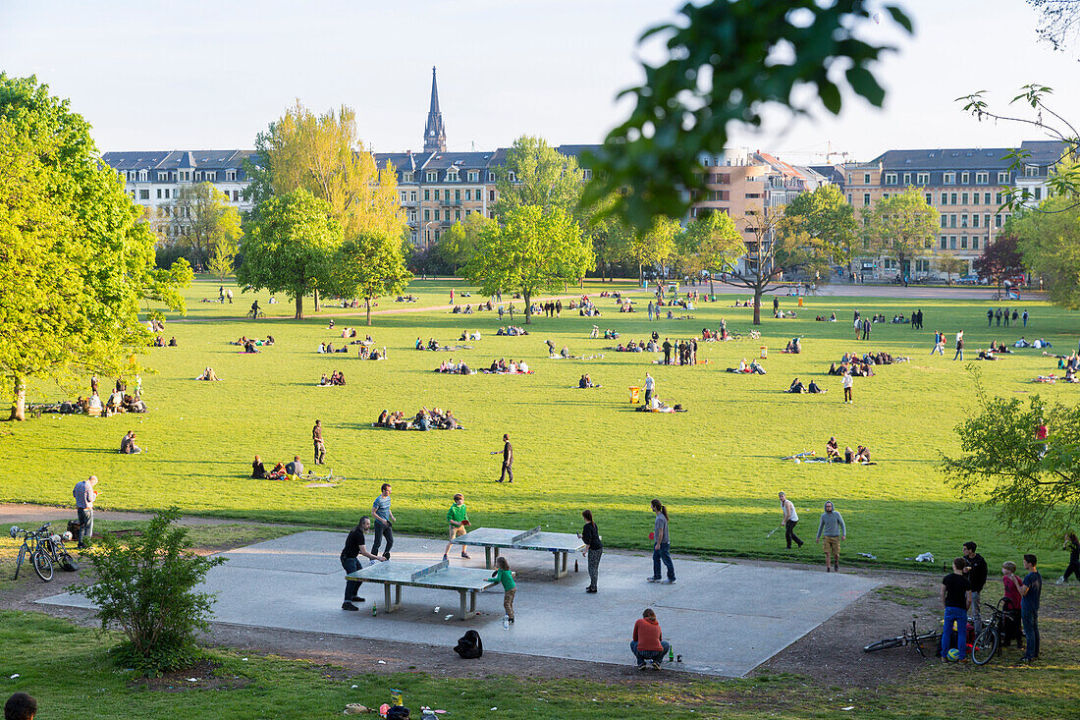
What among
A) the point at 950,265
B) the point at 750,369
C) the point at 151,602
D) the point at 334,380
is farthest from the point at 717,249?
the point at 151,602

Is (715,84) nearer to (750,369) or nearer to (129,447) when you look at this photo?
(129,447)

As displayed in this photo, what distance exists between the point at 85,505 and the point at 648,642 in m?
12.5

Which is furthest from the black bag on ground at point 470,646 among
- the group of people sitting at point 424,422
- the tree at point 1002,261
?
the tree at point 1002,261

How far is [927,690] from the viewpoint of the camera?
14227mm

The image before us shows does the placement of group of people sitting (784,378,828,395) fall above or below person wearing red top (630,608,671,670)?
above

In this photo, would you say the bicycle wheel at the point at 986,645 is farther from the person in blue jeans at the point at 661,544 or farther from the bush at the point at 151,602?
the bush at the point at 151,602

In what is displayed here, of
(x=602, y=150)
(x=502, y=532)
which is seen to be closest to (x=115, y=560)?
(x=502, y=532)

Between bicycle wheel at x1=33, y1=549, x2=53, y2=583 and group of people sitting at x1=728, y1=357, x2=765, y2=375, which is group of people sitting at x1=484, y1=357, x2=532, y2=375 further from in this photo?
bicycle wheel at x1=33, y1=549, x2=53, y2=583

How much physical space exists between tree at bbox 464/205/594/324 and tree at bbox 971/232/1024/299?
2116 inches

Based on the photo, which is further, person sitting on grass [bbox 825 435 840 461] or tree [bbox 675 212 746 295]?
tree [bbox 675 212 746 295]

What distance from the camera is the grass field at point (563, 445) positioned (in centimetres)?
2533

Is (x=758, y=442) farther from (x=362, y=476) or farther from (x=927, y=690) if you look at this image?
(x=927, y=690)

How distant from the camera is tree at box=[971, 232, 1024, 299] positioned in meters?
119

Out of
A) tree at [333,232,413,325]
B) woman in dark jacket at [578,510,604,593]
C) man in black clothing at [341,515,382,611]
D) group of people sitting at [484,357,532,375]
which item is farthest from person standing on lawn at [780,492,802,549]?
tree at [333,232,413,325]
